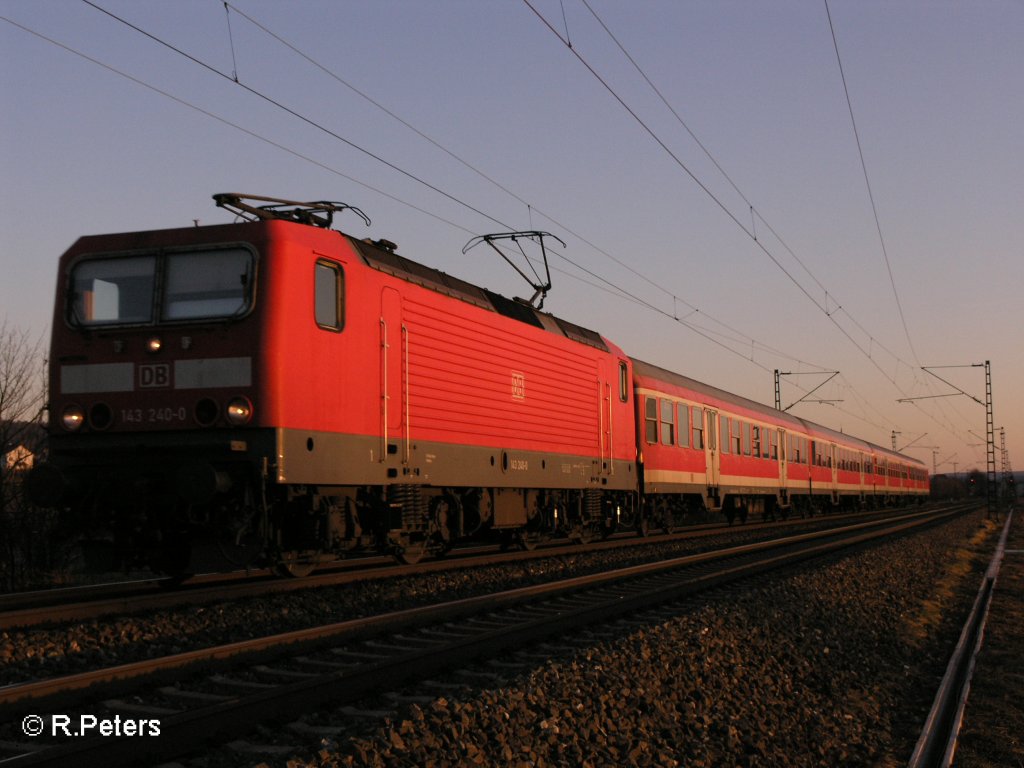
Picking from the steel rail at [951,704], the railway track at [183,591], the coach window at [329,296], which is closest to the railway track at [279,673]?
the railway track at [183,591]

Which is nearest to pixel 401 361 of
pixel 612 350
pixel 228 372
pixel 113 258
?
pixel 228 372

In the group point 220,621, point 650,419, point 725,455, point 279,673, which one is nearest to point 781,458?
point 725,455

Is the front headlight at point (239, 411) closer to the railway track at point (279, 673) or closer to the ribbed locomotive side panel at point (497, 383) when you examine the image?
the railway track at point (279, 673)

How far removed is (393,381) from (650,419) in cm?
1050

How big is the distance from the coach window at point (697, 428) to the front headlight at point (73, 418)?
54.1 feet

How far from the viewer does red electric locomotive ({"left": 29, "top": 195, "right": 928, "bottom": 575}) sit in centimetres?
981

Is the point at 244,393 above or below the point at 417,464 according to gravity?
above

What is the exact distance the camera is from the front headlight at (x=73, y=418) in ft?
33.5

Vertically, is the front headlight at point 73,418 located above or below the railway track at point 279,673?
above

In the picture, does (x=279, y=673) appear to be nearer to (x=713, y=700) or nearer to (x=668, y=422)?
(x=713, y=700)

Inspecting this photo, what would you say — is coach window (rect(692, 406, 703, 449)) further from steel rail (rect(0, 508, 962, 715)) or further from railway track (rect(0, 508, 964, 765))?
railway track (rect(0, 508, 964, 765))

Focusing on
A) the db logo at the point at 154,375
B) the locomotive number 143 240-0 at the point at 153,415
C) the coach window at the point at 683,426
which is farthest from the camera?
the coach window at the point at 683,426

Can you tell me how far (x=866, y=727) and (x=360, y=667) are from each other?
355 cm

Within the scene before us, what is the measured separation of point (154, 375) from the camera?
1007 cm
